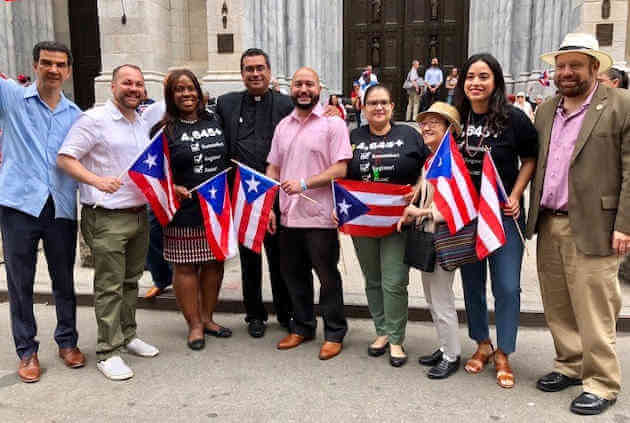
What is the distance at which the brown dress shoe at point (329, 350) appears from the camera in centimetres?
436

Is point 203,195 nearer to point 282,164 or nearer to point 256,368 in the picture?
point 282,164

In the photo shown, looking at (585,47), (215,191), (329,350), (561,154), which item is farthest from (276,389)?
(585,47)

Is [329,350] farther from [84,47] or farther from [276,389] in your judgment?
[84,47]

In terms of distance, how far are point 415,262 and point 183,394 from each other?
183 centimetres

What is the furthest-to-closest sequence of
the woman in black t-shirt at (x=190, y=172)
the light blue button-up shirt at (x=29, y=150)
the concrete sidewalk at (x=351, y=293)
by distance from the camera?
the concrete sidewalk at (x=351, y=293) → the woman in black t-shirt at (x=190, y=172) → the light blue button-up shirt at (x=29, y=150)

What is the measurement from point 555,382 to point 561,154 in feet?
5.05

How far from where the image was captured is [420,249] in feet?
12.7

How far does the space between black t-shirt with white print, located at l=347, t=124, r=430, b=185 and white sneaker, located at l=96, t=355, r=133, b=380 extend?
2.20m

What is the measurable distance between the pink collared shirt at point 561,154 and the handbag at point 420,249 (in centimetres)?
82

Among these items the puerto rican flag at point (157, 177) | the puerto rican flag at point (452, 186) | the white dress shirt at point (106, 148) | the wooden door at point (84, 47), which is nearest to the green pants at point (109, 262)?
the white dress shirt at point (106, 148)

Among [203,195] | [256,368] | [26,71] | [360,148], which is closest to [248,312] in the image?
[256,368]

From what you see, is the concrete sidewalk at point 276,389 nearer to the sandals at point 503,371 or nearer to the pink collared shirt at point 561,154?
the sandals at point 503,371

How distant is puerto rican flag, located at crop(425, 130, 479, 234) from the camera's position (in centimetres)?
375

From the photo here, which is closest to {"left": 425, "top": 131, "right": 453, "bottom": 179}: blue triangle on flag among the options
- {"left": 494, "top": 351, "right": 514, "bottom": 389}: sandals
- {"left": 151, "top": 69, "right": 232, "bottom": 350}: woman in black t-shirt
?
{"left": 494, "top": 351, "right": 514, "bottom": 389}: sandals
